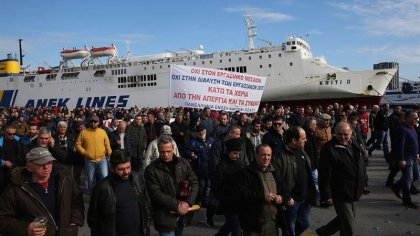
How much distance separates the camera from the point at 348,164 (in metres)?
3.80

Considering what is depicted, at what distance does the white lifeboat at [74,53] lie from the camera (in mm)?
35906

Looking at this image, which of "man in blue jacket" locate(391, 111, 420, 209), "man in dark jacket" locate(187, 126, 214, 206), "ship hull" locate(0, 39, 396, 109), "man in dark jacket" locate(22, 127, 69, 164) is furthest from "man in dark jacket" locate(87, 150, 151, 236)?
"ship hull" locate(0, 39, 396, 109)

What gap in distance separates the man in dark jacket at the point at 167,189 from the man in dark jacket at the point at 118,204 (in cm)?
25

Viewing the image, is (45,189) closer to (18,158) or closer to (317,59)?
(18,158)

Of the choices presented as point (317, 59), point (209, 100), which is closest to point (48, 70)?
point (317, 59)

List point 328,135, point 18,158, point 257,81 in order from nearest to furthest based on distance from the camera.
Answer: point 18,158
point 328,135
point 257,81

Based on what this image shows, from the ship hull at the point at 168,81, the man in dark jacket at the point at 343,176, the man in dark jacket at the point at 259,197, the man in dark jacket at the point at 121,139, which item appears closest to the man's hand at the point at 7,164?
the man in dark jacket at the point at 121,139

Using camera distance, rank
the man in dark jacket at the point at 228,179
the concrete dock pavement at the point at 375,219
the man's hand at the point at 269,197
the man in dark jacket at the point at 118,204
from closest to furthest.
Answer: the man in dark jacket at the point at 118,204 < the man's hand at the point at 269,197 < the man in dark jacket at the point at 228,179 < the concrete dock pavement at the point at 375,219

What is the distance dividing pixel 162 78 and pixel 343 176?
27335mm

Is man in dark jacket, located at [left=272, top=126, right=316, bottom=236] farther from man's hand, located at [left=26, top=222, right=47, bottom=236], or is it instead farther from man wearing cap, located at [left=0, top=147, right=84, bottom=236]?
man's hand, located at [left=26, top=222, right=47, bottom=236]

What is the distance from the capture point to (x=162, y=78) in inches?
1194

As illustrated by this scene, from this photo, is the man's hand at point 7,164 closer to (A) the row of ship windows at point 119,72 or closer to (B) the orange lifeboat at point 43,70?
(A) the row of ship windows at point 119,72

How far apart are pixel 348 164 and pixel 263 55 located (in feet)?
81.3

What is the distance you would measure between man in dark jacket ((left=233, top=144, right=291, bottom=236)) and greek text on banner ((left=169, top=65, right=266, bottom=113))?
5.83 meters
